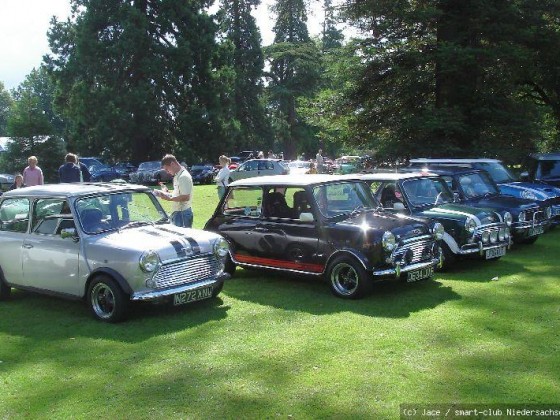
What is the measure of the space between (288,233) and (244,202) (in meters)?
1.16

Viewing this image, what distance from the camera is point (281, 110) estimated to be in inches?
2356

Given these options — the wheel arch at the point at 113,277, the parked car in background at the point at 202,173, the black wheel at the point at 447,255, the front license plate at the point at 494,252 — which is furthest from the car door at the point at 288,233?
the parked car in background at the point at 202,173

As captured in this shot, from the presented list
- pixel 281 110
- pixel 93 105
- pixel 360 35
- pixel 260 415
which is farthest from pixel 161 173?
pixel 260 415

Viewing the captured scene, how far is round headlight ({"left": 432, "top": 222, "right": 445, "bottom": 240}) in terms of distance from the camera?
9078mm

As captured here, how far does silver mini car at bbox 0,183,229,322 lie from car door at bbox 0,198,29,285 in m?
0.01

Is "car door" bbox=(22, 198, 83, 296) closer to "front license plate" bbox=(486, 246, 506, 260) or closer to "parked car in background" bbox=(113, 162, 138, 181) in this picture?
"front license plate" bbox=(486, 246, 506, 260)

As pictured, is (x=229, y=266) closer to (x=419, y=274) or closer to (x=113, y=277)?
(x=113, y=277)

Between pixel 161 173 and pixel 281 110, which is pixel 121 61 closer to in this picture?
pixel 161 173

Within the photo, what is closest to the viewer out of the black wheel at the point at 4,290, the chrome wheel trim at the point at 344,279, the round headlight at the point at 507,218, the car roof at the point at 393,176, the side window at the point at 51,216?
the side window at the point at 51,216

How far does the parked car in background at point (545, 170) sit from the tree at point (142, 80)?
27944 millimetres

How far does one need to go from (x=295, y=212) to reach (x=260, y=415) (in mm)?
4732

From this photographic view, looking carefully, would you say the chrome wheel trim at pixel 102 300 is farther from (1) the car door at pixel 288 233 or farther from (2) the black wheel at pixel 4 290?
(1) the car door at pixel 288 233

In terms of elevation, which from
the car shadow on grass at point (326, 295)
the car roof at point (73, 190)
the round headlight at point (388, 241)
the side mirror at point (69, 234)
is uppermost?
the car roof at point (73, 190)

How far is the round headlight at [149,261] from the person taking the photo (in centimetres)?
716
